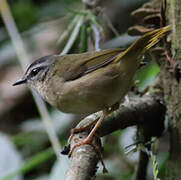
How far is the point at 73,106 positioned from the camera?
2.49 meters

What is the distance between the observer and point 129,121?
2408mm

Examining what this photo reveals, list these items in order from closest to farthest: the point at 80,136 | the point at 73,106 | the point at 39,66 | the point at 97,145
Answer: the point at 97,145, the point at 80,136, the point at 73,106, the point at 39,66

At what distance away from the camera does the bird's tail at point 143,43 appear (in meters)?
2.28

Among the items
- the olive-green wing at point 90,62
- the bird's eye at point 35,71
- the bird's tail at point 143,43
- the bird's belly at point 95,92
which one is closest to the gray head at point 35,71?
the bird's eye at point 35,71

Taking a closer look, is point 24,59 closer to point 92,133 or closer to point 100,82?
point 100,82

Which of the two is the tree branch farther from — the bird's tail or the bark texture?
the bird's tail

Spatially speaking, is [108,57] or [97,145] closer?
[97,145]

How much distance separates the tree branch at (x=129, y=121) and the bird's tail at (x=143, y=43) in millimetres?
305

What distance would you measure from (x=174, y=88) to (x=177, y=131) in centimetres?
27

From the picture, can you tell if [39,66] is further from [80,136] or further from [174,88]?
[174,88]

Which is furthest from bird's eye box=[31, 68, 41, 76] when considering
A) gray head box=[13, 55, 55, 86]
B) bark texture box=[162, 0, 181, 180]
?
bark texture box=[162, 0, 181, 180]

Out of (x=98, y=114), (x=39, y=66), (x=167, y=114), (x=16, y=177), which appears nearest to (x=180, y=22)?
(x=167, y=114)

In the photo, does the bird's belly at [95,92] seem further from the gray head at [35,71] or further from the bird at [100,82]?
the gray head at [35,71]

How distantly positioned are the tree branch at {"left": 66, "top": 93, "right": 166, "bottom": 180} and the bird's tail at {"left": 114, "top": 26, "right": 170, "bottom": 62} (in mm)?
305
